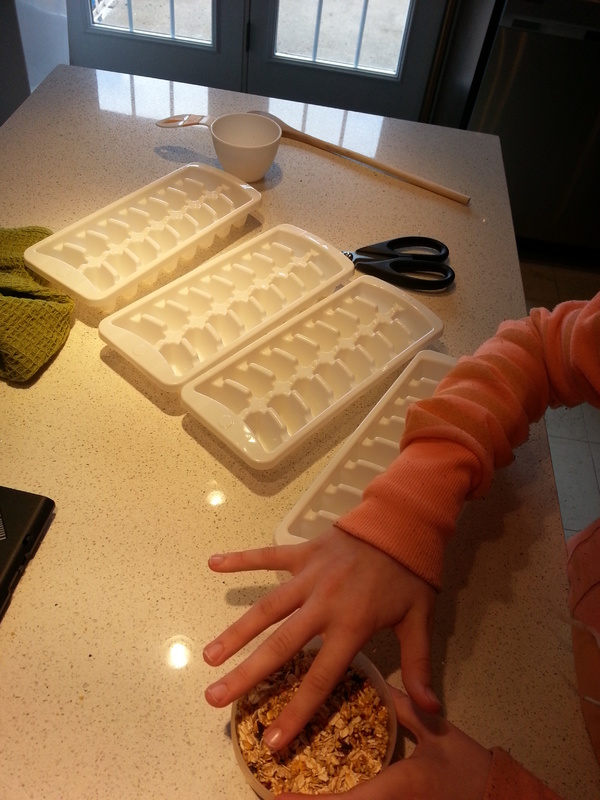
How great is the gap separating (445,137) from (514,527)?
0.85 meters

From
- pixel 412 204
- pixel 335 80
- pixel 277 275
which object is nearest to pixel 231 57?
pixel 335 80

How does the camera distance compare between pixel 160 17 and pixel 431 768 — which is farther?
pixel 160 17

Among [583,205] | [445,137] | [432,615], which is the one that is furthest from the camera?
[583,205]

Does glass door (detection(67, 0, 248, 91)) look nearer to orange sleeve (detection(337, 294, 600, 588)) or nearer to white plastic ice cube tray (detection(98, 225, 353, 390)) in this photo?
white plastic ice cube tray (detection(98, 225, 353, 390))

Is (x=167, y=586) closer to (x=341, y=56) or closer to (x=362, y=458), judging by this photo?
(x=362, y=458)

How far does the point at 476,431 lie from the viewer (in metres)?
0.59

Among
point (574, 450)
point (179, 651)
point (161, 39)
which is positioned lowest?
point (574, 450)

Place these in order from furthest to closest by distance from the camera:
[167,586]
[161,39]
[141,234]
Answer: [161,39] < [141,234] < [167,586]

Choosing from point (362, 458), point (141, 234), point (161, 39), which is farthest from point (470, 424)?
point (161, 39)

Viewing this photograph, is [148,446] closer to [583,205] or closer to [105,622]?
[105,622]

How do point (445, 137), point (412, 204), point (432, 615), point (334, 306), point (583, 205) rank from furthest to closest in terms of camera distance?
point (583, 205)
point (445, 137)
point (412, 204)
point (334, 306)
point (432, 615)

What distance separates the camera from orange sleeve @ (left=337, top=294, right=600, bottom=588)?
1.72 ft

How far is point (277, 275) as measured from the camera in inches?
30.9

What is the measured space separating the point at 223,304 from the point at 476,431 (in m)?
0.34
